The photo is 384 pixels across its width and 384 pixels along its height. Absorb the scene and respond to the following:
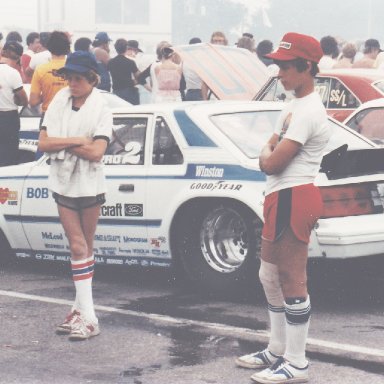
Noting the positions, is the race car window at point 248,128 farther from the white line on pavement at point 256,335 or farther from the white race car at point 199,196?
the white line on pavement at point 256,335

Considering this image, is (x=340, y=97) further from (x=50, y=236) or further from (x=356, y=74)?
(x=50, y=236)

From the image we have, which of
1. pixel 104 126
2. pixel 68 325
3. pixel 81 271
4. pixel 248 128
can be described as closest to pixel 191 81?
pixel 248 128

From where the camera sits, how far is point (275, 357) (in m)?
6.34

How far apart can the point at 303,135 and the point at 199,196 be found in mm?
2446

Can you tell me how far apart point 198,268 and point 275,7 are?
98.1 meters

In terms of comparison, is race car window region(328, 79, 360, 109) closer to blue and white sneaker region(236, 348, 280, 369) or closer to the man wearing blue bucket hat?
the man wearing blue bucket hat

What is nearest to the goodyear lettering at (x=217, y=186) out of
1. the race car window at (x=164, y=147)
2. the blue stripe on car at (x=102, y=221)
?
the race car window at (x=164, y=147)

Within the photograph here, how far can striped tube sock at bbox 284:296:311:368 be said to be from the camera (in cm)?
605

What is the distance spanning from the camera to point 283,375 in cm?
606

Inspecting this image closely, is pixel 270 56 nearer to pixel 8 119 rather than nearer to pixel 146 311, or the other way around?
pixel 146 311

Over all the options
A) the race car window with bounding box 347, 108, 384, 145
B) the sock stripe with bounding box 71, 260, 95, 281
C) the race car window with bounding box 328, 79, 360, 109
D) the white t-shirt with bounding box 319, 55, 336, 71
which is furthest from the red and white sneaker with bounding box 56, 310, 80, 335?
the white t-shirt with bounding box 319, 55, 336, 71

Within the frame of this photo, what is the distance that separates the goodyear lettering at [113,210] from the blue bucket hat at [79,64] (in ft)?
5.27

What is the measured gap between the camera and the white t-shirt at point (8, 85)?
11266 millimetres

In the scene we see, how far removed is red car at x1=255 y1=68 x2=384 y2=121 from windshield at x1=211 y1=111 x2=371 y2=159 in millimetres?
4435
